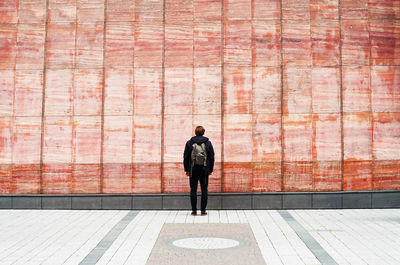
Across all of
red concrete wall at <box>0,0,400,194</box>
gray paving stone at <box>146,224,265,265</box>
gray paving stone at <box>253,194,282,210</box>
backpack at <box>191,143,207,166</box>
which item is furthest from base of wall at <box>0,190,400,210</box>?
gray paving stone at <box>146,224,265,265</box>

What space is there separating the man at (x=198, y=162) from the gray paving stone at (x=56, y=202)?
3.27 m

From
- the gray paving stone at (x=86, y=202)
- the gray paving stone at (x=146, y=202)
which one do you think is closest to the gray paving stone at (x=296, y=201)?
the gray paving stone at (x=146, y=202)

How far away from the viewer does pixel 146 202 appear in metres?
11.5

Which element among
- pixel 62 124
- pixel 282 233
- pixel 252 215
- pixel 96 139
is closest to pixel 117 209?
pixel 96 139

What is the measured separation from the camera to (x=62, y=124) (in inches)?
463

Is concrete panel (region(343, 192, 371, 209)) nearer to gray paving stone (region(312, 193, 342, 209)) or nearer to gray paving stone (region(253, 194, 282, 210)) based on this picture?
gray paving stone (region(312, 193, 342, 209))

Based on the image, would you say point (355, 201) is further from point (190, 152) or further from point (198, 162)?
point (190, 152)

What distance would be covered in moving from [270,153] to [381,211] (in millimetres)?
3017

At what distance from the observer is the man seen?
10.4 meters

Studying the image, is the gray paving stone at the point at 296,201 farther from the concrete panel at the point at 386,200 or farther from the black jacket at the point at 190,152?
the black jacket at the point at 190,152

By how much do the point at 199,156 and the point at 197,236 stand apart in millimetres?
2766

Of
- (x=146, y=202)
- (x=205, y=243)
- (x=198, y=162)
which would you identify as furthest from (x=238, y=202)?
(x=205, y=243)

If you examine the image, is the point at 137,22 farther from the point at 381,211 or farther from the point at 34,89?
the point at 381,211

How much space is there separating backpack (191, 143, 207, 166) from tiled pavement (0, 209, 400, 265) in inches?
48.2
